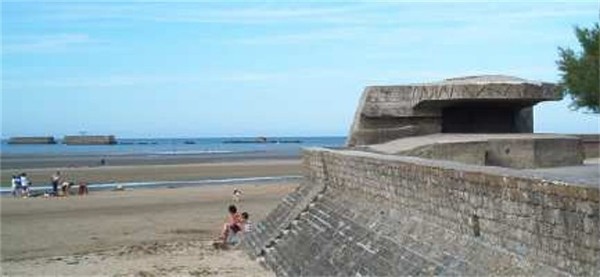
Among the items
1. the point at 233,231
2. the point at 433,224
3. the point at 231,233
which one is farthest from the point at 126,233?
the point at 433,224

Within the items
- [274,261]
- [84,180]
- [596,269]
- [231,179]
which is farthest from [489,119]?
[84,180]

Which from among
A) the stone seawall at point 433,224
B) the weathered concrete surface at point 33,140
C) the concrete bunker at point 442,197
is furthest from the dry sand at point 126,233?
the weathered concrete surface at point 33,140

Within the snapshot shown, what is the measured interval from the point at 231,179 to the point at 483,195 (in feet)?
112

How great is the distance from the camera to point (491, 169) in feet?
24.8

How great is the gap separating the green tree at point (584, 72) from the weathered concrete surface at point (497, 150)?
626 centimetres

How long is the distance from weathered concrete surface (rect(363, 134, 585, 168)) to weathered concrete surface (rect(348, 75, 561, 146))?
1.25 meters

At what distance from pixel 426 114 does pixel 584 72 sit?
718cm

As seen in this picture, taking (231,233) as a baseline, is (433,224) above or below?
above

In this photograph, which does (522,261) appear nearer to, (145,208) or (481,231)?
(481,231)

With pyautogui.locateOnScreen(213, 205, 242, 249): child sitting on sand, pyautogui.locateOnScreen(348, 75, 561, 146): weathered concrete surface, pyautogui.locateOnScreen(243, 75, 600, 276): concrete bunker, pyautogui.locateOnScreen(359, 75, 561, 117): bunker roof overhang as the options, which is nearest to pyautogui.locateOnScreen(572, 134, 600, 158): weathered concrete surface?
pyautogui.locateOnScreen(348, 75, 561, 146): weathered concrete surface

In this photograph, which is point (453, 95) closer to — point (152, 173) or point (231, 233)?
point (231, 233)

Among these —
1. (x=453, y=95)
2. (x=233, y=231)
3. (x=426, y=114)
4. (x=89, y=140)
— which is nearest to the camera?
(x=453, y=95)

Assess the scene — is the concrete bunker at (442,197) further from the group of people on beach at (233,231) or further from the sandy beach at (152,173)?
the sandy beach at (152,173)

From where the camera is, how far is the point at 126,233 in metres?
19.2
